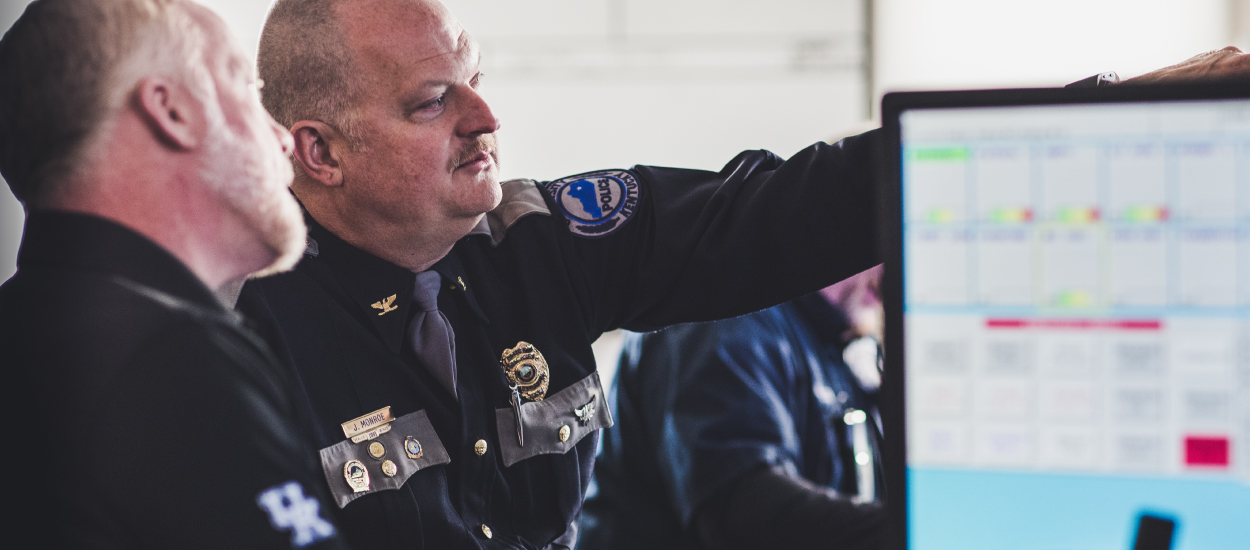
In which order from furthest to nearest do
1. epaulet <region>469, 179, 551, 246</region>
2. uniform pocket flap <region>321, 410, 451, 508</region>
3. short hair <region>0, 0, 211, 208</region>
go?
epaulet <region>469, 179, 551, 246</region>, uniform pocket flap <region>321, 410, 451, 508</region>, short hair <region>0, 0, 211, 208</region>

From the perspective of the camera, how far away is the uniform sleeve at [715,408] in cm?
144

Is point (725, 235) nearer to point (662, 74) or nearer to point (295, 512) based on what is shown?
point (295, 512)

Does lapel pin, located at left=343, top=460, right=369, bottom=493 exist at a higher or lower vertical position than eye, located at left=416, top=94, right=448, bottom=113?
lower

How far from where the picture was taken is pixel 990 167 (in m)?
0.59

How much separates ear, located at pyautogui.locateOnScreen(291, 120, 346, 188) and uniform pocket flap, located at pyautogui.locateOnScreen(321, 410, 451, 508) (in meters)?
0.32

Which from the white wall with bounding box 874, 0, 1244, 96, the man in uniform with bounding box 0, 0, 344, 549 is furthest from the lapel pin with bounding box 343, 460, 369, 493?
the white wall with bounding box 874, 0, 1244, 96

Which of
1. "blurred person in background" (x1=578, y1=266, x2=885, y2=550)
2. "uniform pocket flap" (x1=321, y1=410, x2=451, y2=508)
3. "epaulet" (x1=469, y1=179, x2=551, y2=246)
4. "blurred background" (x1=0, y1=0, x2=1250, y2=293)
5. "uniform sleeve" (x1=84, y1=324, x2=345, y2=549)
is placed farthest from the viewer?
"blurred background" (x1=0, y1=0, x2=1250, y2=293)

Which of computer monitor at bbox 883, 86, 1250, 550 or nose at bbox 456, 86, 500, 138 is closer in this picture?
computer monitor at bbox 883, 86, 1250, 550

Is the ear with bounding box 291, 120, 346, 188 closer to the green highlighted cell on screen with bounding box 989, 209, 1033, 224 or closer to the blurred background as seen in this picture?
the green highlighted cell on screen with bounding box 989, 209, 1033, 224

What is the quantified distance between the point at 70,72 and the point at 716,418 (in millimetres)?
1029

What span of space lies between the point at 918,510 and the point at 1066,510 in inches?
3.8

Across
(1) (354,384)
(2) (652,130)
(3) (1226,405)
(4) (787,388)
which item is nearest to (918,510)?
(3) (1226,405)

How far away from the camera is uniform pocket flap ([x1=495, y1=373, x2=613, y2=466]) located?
1059 millimetres

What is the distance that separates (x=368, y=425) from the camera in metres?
0.97
